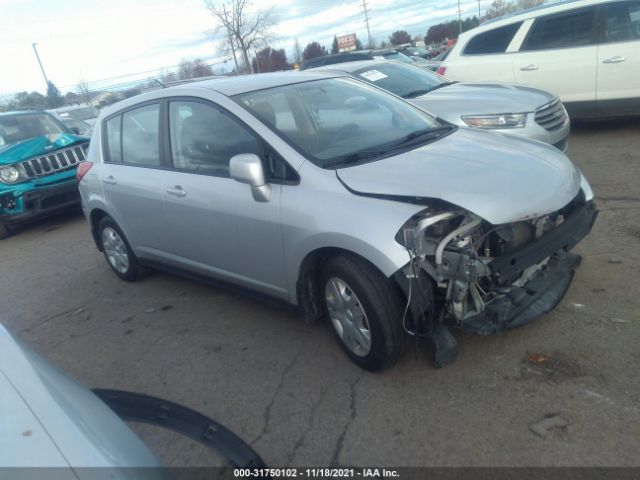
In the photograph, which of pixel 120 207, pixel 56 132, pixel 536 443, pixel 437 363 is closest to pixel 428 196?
pixel 437 363

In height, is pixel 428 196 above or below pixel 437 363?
above

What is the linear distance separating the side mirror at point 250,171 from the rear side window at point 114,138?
208 cm

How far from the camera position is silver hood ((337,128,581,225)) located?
110 inches

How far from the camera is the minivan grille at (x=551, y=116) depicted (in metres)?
5.95

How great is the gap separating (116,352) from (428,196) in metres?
2.70

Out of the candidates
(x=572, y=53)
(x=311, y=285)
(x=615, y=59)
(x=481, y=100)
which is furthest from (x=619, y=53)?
(x=311, y=285)

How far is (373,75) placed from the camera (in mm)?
7164

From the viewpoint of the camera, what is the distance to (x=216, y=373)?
3561 millimetres

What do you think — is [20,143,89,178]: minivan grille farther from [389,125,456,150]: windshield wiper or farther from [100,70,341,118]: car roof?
[389,125,456,150]: windshield wiper

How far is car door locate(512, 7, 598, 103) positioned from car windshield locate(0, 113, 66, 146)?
302 inches

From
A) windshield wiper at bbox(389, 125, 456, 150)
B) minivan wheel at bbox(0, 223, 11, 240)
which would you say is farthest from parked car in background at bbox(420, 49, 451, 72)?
minivan wheel at bbox(0, 223, 11, 240)

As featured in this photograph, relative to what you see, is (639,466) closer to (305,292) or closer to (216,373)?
(305,292)

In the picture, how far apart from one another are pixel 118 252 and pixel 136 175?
1128mm

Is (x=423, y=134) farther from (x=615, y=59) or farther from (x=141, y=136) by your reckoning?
(x=615, y=59)
